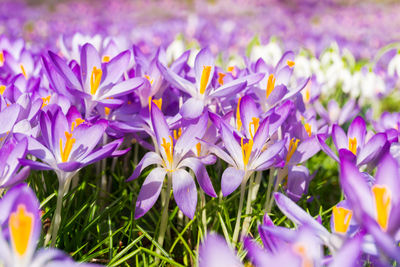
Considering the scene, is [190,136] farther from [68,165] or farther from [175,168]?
[68,165]

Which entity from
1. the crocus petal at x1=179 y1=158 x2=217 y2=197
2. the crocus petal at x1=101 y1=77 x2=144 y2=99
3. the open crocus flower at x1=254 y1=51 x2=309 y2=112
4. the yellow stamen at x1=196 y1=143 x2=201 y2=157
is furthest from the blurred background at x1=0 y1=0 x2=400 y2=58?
the crocus petal at x1=179 y1=158 x2=217 y2=197

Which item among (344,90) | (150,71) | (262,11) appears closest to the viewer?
(150,71)

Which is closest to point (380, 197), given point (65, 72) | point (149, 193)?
point (149, 193)

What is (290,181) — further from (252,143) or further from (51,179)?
(51,179)

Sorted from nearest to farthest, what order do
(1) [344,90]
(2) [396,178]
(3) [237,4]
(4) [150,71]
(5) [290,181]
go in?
1. (2) [396,178]
2. (5) [290,181]
3. (4) [150,71]
4. (1) [344,90]
5. (3) [237,4]

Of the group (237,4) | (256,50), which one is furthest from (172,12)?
(256,50)

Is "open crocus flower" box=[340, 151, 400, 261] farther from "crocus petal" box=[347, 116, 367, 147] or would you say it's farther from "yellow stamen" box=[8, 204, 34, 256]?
"yellow stamen" box=[8, 204, 34, 256]

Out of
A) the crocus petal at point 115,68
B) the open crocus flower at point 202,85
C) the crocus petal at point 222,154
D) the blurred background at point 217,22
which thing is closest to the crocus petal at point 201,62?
the open crocus flower at point 202,85

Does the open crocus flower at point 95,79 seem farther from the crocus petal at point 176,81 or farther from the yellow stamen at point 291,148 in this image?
the yellow stamen at point 291,148
